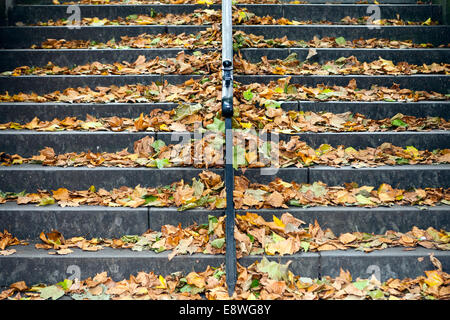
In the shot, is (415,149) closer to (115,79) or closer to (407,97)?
(407,97)

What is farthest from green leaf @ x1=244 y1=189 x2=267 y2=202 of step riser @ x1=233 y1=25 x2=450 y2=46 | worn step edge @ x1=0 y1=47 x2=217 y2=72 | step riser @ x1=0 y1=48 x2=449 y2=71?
step riser @ x1=233 y1=25 x2=450 y2=46

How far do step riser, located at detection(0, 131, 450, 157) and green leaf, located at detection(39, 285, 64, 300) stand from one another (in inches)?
52.6

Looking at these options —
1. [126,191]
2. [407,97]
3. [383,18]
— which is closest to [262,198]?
[126,191]

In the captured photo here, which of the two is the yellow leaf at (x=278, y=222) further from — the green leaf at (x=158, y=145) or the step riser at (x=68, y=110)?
the step riser at (x=68, y=110)

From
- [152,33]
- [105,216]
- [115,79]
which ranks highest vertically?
[152,33]

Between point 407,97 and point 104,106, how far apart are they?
315 centimetres

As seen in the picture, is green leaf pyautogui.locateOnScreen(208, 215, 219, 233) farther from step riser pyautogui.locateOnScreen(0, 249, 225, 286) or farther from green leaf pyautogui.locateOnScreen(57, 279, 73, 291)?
green leaf pyautogui.locateOnScreen(57, 279, 73, 291)

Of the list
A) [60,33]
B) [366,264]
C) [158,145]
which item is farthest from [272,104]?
[60,33]

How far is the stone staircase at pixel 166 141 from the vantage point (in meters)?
2.90

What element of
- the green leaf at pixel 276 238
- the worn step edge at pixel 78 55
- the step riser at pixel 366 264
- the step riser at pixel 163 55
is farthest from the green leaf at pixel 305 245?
the worn step edge at pixel 78 55

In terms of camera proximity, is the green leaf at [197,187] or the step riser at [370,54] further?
the step riser at [370,54]

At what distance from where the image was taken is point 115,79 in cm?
424

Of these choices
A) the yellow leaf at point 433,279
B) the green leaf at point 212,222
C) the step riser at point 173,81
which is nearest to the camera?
the yellow leaf at point 433,279

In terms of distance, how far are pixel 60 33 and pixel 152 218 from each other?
9.79ft
